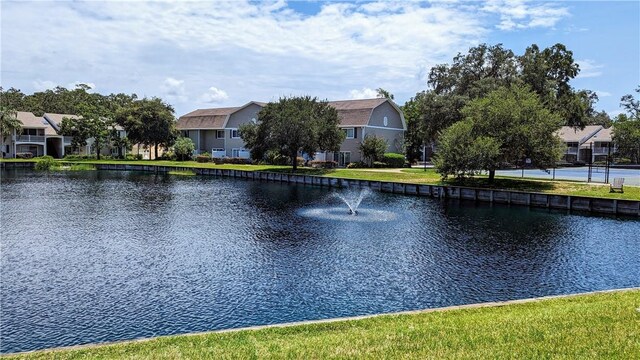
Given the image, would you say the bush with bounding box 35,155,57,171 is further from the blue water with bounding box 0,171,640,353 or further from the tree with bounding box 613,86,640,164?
the tree with bounding box 613,86,640,164

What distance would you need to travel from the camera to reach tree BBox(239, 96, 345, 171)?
5459 cm

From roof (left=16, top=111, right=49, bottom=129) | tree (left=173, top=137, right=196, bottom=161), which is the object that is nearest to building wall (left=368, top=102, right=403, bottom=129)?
tree (left=173, top=137, right=196, bottom=161)

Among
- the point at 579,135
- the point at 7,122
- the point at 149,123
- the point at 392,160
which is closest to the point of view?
the point at 392,160

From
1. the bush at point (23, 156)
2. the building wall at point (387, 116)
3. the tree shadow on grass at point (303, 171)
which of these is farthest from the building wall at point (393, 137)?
the bush at point (23, 156)

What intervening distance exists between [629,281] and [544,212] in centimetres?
1787

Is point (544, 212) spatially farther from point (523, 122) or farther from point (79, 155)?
point (79, 155)

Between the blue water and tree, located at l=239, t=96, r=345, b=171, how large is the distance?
21.8 meters

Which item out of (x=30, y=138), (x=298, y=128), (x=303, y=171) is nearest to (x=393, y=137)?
(x=303, y=171)

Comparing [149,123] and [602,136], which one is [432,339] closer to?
[149,123]

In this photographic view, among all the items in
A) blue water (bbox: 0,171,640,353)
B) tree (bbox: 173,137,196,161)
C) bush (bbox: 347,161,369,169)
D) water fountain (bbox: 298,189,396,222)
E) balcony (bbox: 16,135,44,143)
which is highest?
balcony (bbox: 16,135,44,143)

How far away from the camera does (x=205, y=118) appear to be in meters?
80.1

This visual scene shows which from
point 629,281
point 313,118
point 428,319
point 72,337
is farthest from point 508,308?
point 313,118

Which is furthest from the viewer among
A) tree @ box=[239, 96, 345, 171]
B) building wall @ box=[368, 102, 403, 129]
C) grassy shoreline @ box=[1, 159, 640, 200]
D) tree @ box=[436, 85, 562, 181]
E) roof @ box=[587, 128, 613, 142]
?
roof @ box=[587, 128, 613, 142]

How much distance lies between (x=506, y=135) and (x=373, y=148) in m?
22.1
